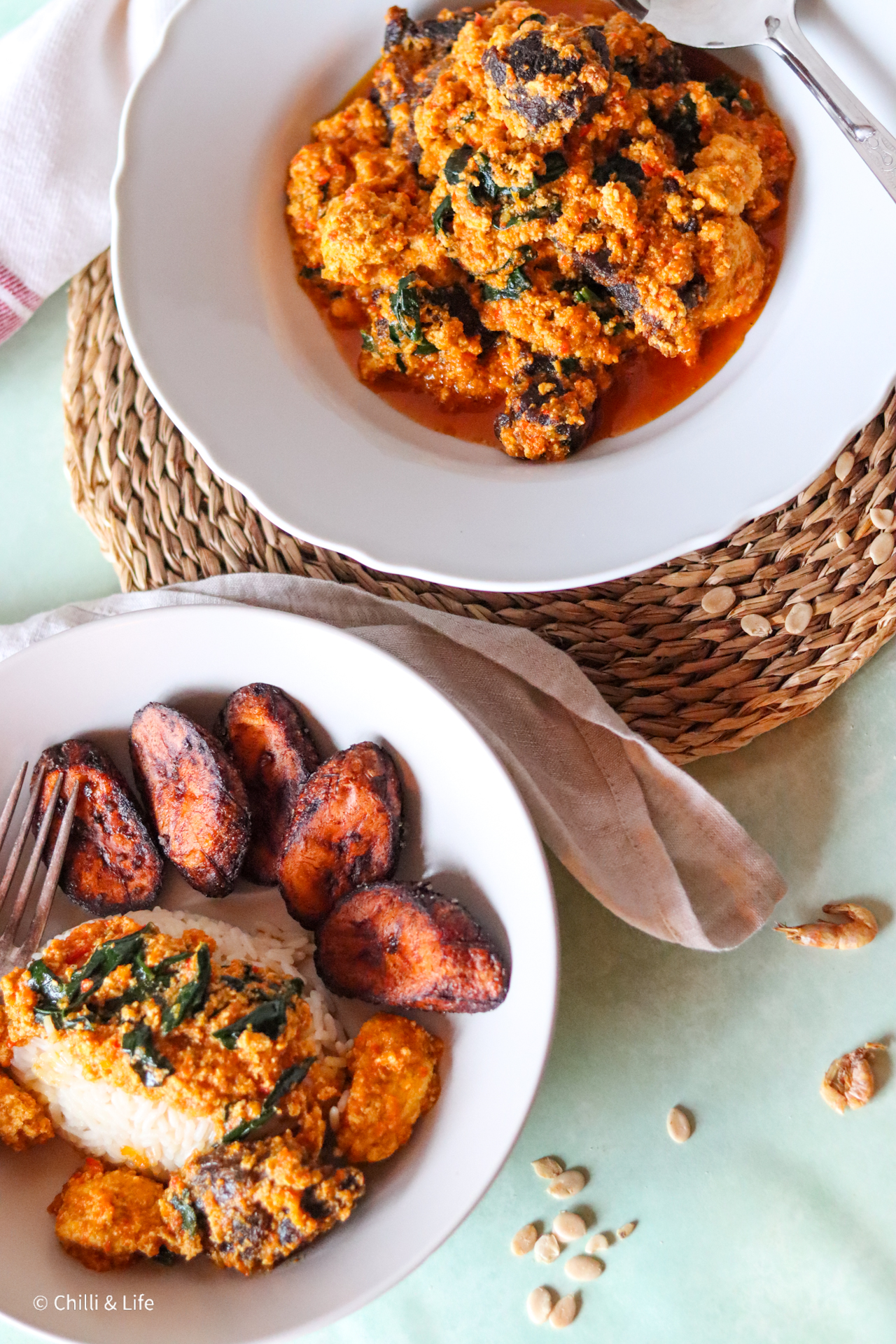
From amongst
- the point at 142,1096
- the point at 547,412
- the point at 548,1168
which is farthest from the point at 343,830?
the point at 548,1168

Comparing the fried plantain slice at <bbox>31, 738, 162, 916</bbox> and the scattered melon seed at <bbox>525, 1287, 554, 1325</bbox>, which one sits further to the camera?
the scattered melon seed at <bbox>525, 1287, 554, 1325</bbox>

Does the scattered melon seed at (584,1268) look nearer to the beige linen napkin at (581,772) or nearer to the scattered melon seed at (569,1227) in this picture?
the scattered melon seed at (569,1227)

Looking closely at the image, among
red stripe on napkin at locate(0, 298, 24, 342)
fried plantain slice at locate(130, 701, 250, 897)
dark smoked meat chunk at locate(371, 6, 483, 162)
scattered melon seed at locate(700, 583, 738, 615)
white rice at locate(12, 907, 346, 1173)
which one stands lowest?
scattered melon seed at locate(700, 583, 738, 615)

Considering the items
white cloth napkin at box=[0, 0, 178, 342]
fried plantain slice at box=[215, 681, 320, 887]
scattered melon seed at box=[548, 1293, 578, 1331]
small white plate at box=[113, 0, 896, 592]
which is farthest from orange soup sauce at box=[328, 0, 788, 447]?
scattered melon seed at box=[548, 1293, 578, 1331]

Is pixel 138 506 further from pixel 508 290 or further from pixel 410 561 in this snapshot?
pixel 508 290

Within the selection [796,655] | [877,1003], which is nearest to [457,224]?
[796,655]

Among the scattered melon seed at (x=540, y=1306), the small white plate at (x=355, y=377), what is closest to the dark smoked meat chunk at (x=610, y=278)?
the small white plate at (x=355, y=377)

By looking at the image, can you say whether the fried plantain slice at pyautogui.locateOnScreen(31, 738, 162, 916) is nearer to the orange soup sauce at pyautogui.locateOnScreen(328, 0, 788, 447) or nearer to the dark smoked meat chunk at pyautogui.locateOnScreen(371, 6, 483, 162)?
the orange soup sauce at pyautogui.locateOnScreen(328, 0, 788, 447)
